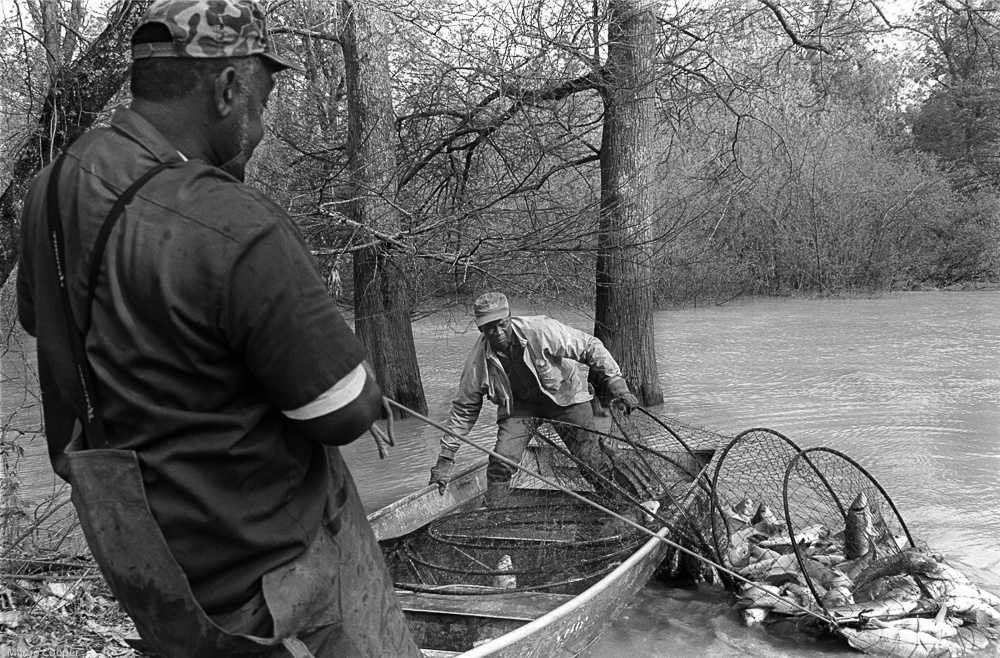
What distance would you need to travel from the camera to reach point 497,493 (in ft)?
24.5

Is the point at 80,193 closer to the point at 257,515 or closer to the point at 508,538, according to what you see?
the point at 257,515

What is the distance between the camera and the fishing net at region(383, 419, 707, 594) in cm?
582

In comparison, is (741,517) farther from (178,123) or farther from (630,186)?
(178,123)

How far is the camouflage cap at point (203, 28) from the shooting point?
5.65 feet

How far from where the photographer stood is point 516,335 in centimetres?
711

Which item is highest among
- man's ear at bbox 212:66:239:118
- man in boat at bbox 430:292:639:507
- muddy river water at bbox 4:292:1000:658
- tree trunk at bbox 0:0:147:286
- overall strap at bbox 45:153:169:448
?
tree trunk at bbox 0:0:147:286

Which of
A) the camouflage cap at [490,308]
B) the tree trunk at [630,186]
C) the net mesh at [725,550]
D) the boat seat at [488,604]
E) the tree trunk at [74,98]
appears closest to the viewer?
the tree trunk at [74,98]

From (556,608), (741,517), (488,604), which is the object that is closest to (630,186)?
(741,517)

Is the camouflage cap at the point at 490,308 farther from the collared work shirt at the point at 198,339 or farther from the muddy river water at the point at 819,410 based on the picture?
the collared work shirt at the point at 198,339

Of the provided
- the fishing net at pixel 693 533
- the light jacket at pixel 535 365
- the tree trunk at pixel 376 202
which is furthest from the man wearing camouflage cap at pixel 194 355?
the tree trunk at pixel 376 202

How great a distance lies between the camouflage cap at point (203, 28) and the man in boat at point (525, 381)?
4.99 meters

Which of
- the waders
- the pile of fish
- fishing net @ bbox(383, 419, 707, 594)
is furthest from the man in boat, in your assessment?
the waders

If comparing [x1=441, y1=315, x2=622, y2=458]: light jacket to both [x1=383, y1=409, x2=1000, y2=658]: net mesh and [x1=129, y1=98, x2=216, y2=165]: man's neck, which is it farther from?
[x1=129, y1=98, x2=216, y2=165]: man's neck

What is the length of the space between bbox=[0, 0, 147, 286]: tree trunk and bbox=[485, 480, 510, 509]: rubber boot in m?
3.95
